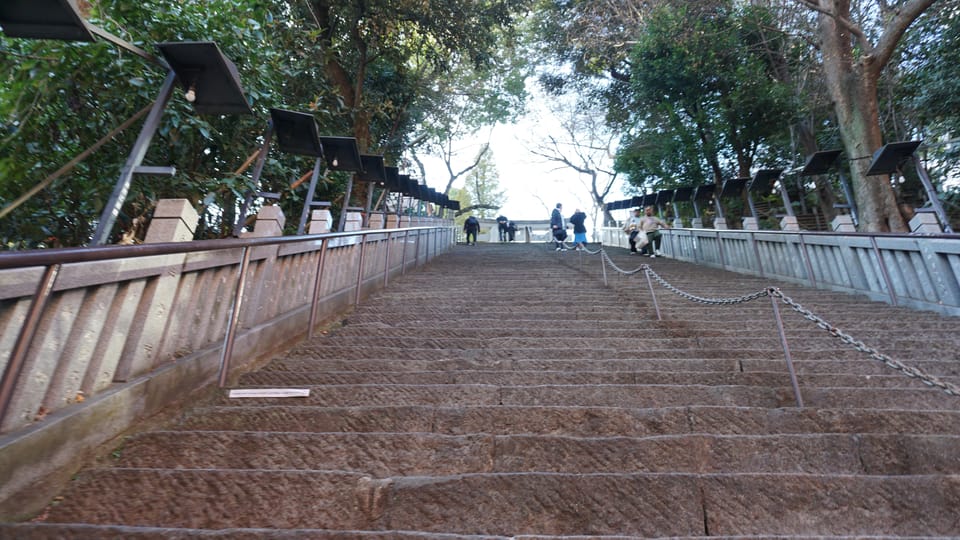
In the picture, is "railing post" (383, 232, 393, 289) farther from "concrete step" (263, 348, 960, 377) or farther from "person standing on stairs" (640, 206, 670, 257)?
"person standing on stairs" (640, 206, 670, 257)

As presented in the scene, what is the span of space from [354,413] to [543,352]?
5.87 feet

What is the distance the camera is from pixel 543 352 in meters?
3.79

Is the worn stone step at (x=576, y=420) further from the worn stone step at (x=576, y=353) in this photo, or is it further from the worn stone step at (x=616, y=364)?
the worn stone step at (x=576, y=353)

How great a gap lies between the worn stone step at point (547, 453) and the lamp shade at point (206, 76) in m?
2.81

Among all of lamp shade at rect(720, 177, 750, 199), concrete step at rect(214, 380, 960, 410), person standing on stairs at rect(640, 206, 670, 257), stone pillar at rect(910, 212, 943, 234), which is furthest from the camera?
person standing on stairs at rect(640, 206, 670, 257)

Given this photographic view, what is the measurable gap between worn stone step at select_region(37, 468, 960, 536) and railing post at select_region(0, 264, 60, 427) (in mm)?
435

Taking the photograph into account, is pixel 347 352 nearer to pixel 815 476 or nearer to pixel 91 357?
pixel 91 357

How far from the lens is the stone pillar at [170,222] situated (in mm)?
3188

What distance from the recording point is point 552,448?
2084 mm

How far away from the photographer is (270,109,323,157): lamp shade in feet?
16.7

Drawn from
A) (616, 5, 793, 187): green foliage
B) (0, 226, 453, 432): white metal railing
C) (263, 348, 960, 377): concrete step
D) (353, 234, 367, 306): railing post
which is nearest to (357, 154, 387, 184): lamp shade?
(353, 234, 367, 306): railing post

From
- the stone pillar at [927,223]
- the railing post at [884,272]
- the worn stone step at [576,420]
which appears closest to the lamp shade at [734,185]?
the stone pillar at [927,223]

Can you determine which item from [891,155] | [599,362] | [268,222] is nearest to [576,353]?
[599,362]

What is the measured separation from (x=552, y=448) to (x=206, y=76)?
3.83m
